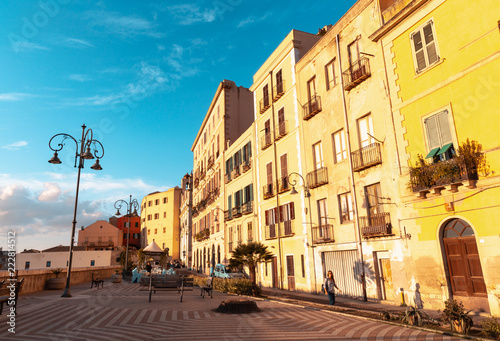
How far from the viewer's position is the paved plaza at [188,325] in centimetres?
816

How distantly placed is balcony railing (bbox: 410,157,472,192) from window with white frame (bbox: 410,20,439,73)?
4.20 meters

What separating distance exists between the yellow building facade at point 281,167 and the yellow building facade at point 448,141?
30.7ft

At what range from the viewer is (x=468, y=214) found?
38.7ft

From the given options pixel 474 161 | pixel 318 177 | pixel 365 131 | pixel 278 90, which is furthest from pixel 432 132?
pixel 278 90

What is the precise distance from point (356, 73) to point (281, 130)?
8.90 meters

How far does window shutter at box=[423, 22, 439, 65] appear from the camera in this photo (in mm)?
13552

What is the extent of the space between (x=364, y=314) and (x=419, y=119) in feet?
25.9

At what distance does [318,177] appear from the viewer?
20.9m

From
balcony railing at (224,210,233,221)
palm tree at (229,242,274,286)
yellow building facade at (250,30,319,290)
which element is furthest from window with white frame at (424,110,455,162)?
balcony railing at (224,210,233,221)

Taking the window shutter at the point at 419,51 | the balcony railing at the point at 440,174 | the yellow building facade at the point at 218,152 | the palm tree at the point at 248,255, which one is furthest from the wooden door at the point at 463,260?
the yellow building facade at the point at 218,152

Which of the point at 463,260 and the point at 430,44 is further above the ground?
the point at 430,44

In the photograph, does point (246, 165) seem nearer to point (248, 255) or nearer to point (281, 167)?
point (281, 167)

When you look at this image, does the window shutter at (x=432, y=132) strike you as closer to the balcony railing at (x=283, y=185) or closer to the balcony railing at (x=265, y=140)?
the balcony railing at (x=283, y=185)

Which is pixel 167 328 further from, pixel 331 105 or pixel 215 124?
pixel 215 124
